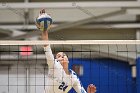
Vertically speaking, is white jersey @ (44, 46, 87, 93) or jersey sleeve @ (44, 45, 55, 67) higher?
jersey sleeve @ (44, 45, 55, 67)

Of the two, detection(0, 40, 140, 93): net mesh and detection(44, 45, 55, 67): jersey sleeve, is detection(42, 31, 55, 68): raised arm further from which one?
detection(0, 40, 140, 93): net mesh

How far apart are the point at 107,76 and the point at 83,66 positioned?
49 cm

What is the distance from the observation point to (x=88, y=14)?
6.71 m

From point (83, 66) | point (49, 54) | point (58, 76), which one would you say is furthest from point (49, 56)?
point (83, 66)

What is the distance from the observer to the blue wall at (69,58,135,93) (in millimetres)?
6770

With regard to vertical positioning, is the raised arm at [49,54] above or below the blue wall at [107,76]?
above

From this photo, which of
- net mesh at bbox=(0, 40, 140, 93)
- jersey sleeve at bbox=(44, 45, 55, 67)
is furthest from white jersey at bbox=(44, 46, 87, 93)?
net mesh at bbox=(0, 40, 140, 93)

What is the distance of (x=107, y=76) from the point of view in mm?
6770

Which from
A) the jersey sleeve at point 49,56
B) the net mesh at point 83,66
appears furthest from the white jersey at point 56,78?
the net mesh at point 83,66

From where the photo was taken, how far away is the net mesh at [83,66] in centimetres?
671

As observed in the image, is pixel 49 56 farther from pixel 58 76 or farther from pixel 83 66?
pixel 83 66

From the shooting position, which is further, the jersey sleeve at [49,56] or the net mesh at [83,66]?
the net mesh at [83,66]

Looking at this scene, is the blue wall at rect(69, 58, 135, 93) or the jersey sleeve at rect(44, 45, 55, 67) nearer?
the jersey sleeve at rect(44, 45, 55, 67)

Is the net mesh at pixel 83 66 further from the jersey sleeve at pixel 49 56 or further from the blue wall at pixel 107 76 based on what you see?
the jersey sleeve at pixel 49 56
